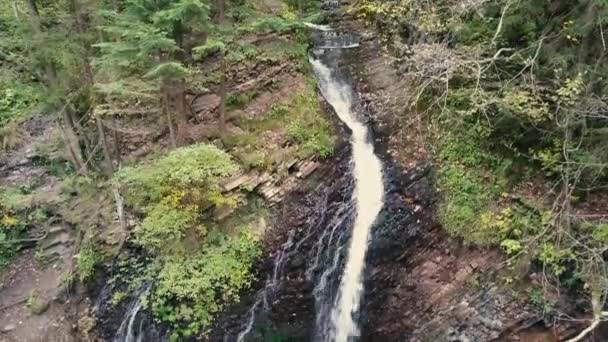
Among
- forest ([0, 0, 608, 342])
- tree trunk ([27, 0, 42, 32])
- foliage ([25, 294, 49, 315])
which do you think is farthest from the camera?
foliage ([25, 294, 49, 315])

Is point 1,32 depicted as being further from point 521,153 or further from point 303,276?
point 521,153

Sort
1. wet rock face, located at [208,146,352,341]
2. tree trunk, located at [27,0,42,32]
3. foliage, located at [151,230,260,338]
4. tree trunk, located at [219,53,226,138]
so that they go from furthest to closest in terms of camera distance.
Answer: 1. tree trunk, located at [219,53,226,138]
2. tree trunk, located at [27,0,42,32]
3. wet rock face, located at [208,146,352,341]
4. foliage, located at [151,230,260,338]

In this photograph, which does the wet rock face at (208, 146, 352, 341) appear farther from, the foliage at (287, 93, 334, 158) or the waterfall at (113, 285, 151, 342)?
the waterfall at (113, 285, 151, 342)

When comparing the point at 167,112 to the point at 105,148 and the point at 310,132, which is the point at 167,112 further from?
the point at 310,132

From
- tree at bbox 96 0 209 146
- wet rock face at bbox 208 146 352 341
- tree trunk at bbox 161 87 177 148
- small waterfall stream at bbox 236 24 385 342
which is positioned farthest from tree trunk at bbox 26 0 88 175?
small waterfall stream at bbox 236 24 385 342

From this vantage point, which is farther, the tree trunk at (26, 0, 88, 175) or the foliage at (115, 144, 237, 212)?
the tree trunk at (26, 0, 88, 175)

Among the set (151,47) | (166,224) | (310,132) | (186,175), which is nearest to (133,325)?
(166,224)

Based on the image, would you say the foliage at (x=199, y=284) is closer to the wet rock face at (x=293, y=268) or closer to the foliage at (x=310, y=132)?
the wet rock face at (x=293, y=268)
